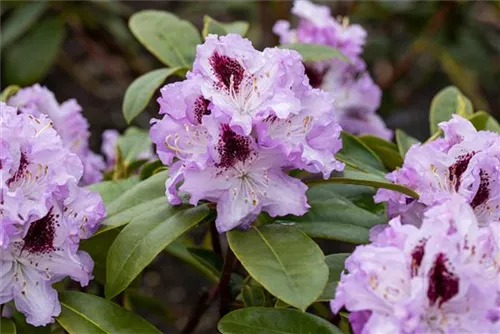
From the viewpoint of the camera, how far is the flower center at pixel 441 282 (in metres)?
1.00

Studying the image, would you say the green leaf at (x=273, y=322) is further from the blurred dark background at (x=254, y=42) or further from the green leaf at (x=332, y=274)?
the blurred dark background at (x=254, y=42)

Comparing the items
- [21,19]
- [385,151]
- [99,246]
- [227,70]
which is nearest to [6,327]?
[99,246]

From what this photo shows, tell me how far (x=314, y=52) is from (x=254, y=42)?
1.40 metres

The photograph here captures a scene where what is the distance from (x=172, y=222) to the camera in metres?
1.26

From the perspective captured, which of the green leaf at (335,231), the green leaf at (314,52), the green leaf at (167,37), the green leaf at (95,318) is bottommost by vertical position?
the green leaf at (95,318)

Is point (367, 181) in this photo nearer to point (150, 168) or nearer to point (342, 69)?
point (150, 168)

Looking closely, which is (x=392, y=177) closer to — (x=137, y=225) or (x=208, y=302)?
(x=137, y=225)

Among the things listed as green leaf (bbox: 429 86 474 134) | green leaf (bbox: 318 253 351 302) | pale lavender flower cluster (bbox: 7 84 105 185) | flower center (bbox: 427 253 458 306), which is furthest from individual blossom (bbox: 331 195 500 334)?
pale lavender flower cluster (bbox: 7 84 105 185)

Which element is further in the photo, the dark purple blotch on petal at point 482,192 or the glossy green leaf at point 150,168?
the glossy green leaf at point 150,168

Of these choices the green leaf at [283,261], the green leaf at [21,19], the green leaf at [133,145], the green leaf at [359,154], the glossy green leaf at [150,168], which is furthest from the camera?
the green leaf at [21,19]

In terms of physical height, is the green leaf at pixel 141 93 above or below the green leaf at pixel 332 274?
above

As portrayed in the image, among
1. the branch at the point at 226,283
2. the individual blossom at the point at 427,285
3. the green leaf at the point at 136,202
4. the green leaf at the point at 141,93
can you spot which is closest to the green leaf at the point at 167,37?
the green leaf at the point at 141,93

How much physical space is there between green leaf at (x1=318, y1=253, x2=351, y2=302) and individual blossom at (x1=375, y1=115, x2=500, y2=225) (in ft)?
0.35

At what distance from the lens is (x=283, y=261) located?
1174 millimetres
